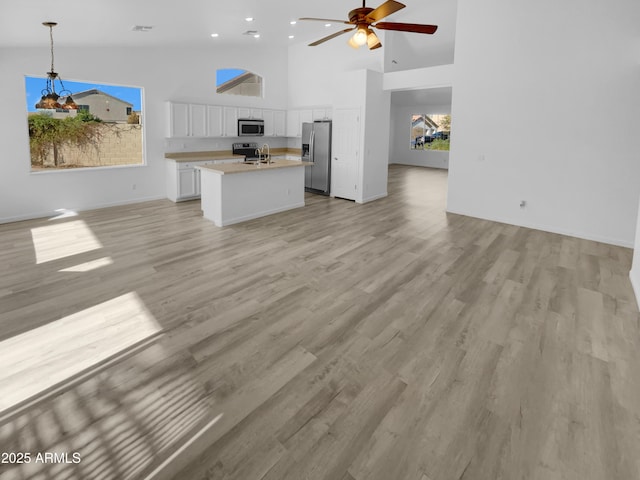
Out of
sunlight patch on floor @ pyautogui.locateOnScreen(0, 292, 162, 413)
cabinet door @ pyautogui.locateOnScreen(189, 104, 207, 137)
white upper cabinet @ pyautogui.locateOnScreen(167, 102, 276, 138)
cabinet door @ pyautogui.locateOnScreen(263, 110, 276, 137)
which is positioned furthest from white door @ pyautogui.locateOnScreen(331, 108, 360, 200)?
sunlight patch on floor @ pyautogui.locateOnScreen(0, 292, 162, 413)

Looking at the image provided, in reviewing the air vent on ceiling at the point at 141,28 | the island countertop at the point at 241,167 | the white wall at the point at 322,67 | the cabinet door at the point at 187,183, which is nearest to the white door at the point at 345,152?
the white wall at the point at 322,67

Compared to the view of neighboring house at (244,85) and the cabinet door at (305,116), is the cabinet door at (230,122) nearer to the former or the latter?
the view of neighboring house at (244,85)

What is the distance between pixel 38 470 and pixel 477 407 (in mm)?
2212

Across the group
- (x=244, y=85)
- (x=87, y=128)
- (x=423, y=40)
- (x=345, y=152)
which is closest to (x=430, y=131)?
(x=423, y=40)

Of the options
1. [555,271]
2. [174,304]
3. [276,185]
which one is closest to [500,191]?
[555,271]

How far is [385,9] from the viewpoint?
3.36 meters

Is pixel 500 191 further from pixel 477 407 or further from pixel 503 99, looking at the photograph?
pixel 477 407

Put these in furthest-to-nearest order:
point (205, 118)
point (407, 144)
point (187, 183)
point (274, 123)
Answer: point (407, 144) < point (274, 123) < point (205, 118) < point (187, 183)

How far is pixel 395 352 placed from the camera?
2.75 meters

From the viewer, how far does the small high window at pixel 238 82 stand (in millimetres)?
8547

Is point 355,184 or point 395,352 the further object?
point 355,184

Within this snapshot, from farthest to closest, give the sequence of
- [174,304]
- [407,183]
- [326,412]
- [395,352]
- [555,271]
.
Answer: [407,183]
[555,271]
[174,304]
[395,352]
[326,412]

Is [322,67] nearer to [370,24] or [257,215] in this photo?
[257,215]

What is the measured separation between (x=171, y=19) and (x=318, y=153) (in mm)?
4055
